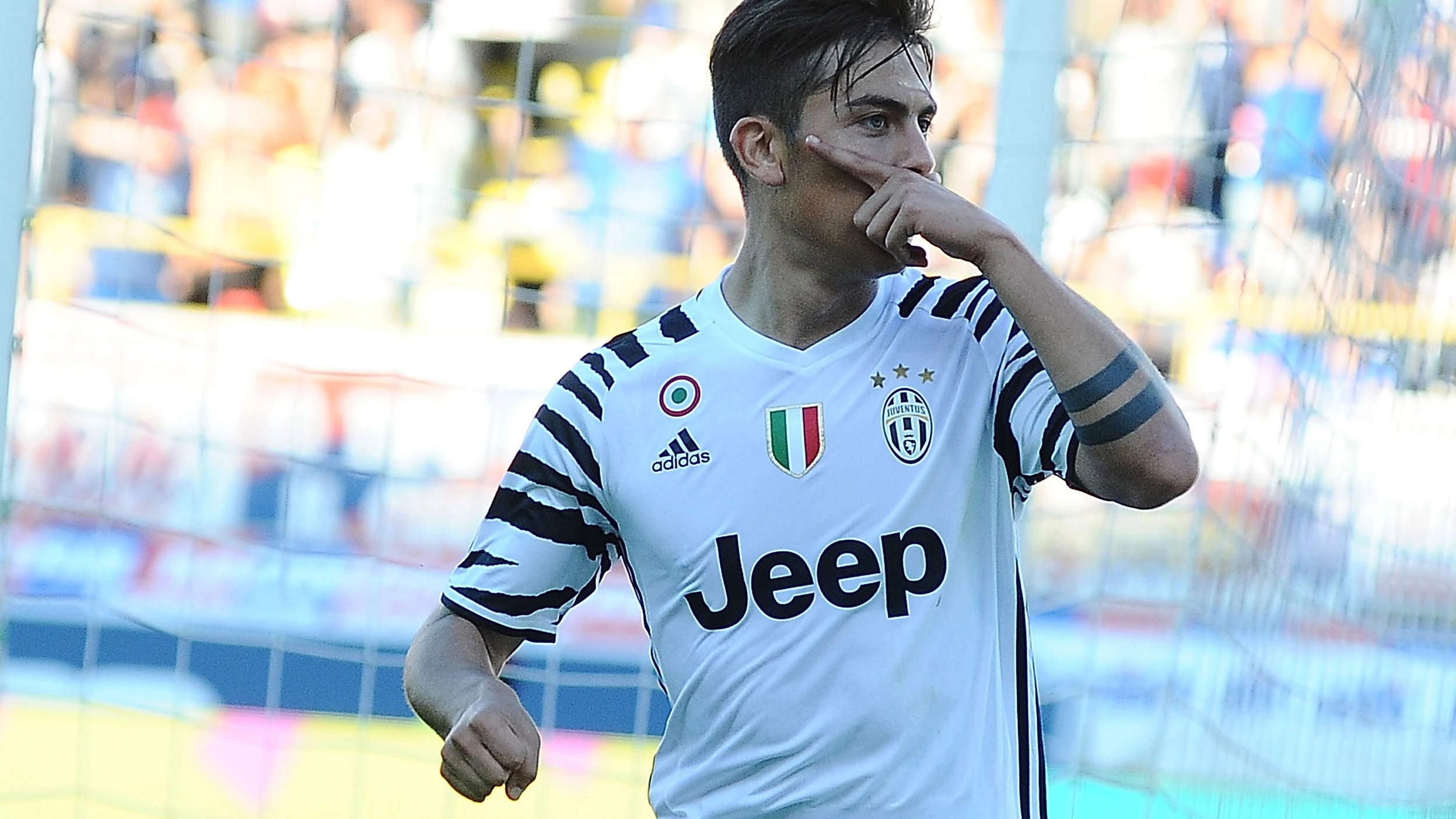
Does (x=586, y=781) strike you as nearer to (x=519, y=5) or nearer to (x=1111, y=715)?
(x=1111, y=715)

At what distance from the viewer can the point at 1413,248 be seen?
12.3 ft

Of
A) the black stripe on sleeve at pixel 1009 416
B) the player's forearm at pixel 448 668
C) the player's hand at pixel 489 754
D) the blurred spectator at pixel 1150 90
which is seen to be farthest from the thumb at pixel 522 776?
the blurred spectator at pixel 1150 90

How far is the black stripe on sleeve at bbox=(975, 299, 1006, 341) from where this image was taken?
5.94ft

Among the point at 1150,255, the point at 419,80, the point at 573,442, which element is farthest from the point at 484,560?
the point at 1150,255

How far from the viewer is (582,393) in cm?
187

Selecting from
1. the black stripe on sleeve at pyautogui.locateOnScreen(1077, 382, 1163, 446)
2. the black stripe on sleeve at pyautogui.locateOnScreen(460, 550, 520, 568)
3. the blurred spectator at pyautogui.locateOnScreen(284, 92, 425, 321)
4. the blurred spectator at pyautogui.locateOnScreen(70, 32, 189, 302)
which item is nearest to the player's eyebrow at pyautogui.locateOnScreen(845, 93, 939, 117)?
the black stripe on sleeve at pyautogui.locateOnScreen(1077, 382, 1163, 446)

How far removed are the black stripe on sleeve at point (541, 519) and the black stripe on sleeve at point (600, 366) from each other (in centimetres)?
15

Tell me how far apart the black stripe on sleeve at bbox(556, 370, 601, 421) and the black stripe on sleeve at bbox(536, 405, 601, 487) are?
0.09ft

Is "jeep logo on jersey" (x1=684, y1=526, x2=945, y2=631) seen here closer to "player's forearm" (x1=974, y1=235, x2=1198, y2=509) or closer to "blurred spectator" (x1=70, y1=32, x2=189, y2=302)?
"player's forearm" (x1=974, y1=235, x2=1198, y2=509)

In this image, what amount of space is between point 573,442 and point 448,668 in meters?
0.28

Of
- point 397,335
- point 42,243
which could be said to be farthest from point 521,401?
point 42,243

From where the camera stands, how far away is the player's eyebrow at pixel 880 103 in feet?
5.80

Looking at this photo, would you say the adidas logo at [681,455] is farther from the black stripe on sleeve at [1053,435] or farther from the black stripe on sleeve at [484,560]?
the black stripe on sleeve at [1053,435]

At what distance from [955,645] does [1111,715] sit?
282 centimetres
